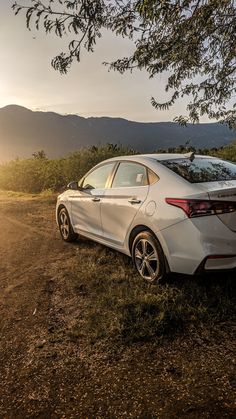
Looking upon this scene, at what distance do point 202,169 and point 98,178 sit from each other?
2047mm

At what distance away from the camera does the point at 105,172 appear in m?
6.27

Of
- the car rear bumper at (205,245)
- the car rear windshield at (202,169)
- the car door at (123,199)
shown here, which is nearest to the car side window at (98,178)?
the car door at (123,199)

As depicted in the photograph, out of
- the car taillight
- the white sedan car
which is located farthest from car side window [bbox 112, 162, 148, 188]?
the car taillight

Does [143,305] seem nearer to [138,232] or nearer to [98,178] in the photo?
[138,232]

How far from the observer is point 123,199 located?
5395mm

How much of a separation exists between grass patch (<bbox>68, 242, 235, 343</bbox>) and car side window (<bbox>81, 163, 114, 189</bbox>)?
1.51m

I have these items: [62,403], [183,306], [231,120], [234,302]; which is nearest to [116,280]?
[183,306]

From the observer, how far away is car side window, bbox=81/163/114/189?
619 centimetres

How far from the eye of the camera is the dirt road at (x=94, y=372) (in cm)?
285

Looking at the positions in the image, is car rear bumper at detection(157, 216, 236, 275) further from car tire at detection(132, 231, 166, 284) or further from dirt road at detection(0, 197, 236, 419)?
dirt road at detection(0, 197, 236, 419)

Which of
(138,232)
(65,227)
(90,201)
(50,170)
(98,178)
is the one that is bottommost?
(65,227)

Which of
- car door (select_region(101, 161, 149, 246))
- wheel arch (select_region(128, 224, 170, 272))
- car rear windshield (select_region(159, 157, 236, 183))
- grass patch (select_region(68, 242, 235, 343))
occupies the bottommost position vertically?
grass patch (select_region(68, 242, 235, 343))

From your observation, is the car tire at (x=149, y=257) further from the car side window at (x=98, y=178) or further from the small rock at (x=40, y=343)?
the small rock at (x=40, y=343)

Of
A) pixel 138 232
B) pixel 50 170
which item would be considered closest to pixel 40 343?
pixel 138 232
